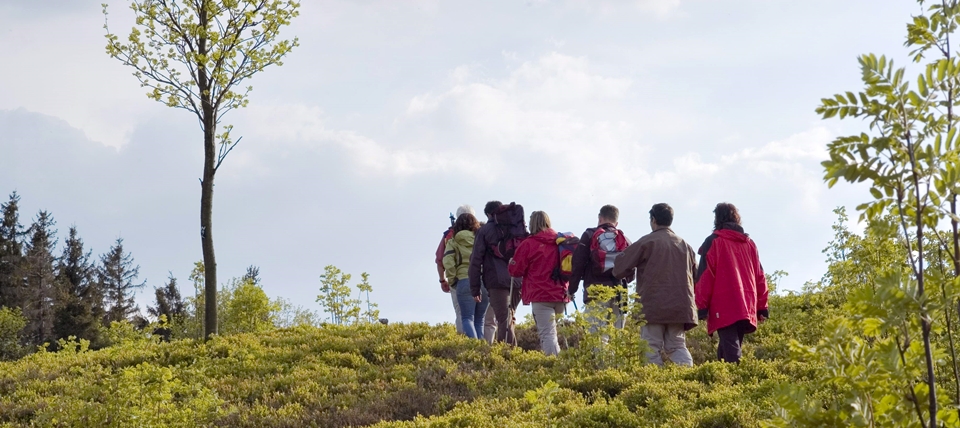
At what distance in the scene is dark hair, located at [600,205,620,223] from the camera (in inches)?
434

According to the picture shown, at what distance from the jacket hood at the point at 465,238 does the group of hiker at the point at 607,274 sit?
2 cm

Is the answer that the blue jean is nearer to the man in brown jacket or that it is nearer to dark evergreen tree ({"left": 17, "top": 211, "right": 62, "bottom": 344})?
the man in brown jacket

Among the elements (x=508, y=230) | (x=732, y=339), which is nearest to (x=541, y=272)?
(x=508, y=230)

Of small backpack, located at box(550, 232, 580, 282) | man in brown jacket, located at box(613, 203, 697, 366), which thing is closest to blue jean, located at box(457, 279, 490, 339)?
small backpack, located at box(550, 232, 580, 282)

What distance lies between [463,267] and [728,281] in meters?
4.65

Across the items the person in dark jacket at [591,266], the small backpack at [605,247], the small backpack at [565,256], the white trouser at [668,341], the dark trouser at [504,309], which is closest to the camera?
the white trouser at [668,341]

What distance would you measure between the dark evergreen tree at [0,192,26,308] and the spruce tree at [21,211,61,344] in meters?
0.41

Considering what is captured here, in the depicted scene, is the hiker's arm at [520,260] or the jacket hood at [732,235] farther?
the hiker's arm at [520,260]

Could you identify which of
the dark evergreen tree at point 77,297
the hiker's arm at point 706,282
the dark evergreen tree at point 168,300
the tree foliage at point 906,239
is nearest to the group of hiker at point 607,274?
the hiker's arm at point 706,282

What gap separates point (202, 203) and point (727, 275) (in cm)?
985

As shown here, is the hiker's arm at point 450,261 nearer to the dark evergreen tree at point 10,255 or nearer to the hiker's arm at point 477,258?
the hiker's arm at point 477,258

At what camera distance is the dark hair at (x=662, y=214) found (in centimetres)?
1023

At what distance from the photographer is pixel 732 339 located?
383 inches

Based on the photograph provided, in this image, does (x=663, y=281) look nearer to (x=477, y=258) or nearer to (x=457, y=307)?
(x=477, y=258)
